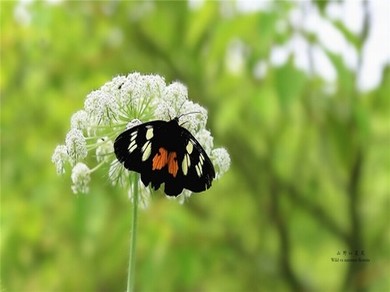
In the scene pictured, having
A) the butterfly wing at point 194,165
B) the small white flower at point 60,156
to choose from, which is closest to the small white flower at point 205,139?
the butterfly wing at point 194,165

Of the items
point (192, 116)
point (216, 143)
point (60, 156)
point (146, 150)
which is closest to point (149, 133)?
point (146, 150)

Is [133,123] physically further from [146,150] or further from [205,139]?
[205,139]

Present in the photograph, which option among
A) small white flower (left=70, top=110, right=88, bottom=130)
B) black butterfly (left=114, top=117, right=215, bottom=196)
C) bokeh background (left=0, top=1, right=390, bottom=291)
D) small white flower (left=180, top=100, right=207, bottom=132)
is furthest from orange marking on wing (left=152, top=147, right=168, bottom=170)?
bokeh background (left=0, top=1, right=390, bottom=291)

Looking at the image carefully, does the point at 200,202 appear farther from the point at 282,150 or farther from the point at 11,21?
the point at 11,21

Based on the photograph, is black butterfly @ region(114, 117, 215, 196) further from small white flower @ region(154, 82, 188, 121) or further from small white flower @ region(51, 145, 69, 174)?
small white flower @ region(51, 145, 69, 174)

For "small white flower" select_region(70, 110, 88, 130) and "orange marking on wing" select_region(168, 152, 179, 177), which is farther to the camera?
"small white flower" select_region(70, 110, 88, 130)
